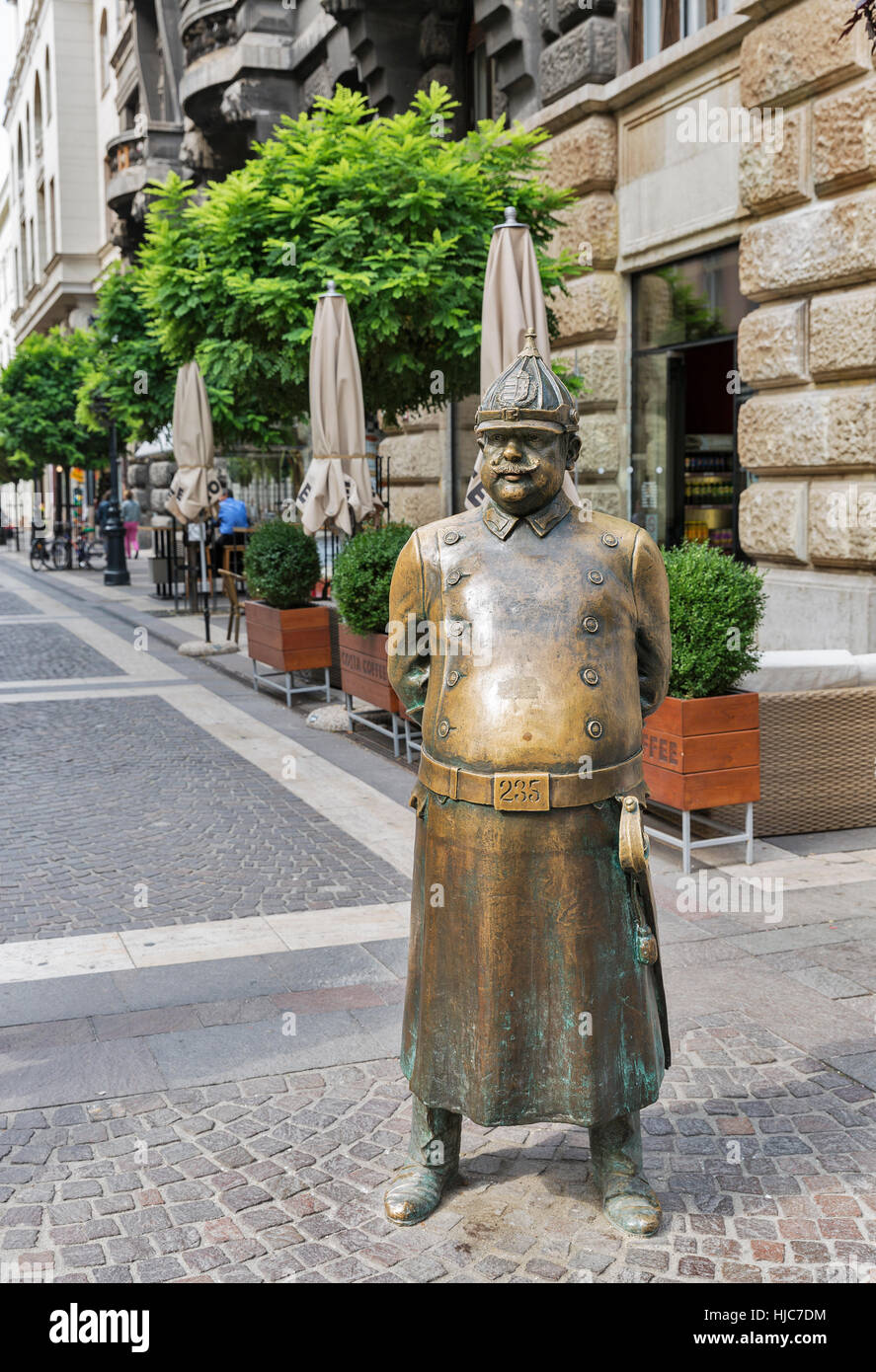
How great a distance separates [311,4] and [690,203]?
445 inches

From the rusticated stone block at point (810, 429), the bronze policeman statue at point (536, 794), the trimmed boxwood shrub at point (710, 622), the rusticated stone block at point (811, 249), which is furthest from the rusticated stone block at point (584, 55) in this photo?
the bronze policeman statue at point (536, 794)

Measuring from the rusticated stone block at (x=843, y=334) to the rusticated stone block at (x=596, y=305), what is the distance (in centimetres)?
382

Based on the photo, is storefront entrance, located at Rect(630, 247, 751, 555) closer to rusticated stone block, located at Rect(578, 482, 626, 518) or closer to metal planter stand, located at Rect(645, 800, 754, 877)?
rusticated stone block, located at Rect(578, 482, 626, 518)

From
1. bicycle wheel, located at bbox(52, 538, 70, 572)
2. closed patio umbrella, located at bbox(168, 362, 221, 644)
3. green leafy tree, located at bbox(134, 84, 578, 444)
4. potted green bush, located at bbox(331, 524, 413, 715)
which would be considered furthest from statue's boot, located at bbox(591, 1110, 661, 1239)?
bicycle wheel, located at bbox(52, 538, 70, 572)

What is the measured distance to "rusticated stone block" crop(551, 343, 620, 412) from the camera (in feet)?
47.6

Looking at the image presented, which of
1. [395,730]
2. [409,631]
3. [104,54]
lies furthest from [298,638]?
[104,54]

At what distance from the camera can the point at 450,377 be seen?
13.0m

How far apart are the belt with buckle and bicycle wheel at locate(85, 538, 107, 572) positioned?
32.6m

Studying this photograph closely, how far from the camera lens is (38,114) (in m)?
62.5

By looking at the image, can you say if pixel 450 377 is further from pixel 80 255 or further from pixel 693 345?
pixel 80 255

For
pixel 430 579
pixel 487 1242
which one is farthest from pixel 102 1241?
pixel 430 579

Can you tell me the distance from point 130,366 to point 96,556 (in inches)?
763

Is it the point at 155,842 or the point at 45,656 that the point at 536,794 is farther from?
the point at 45,656

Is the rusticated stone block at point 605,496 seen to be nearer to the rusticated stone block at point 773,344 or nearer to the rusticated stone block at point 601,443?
the rusticated stone block at point 601,443
